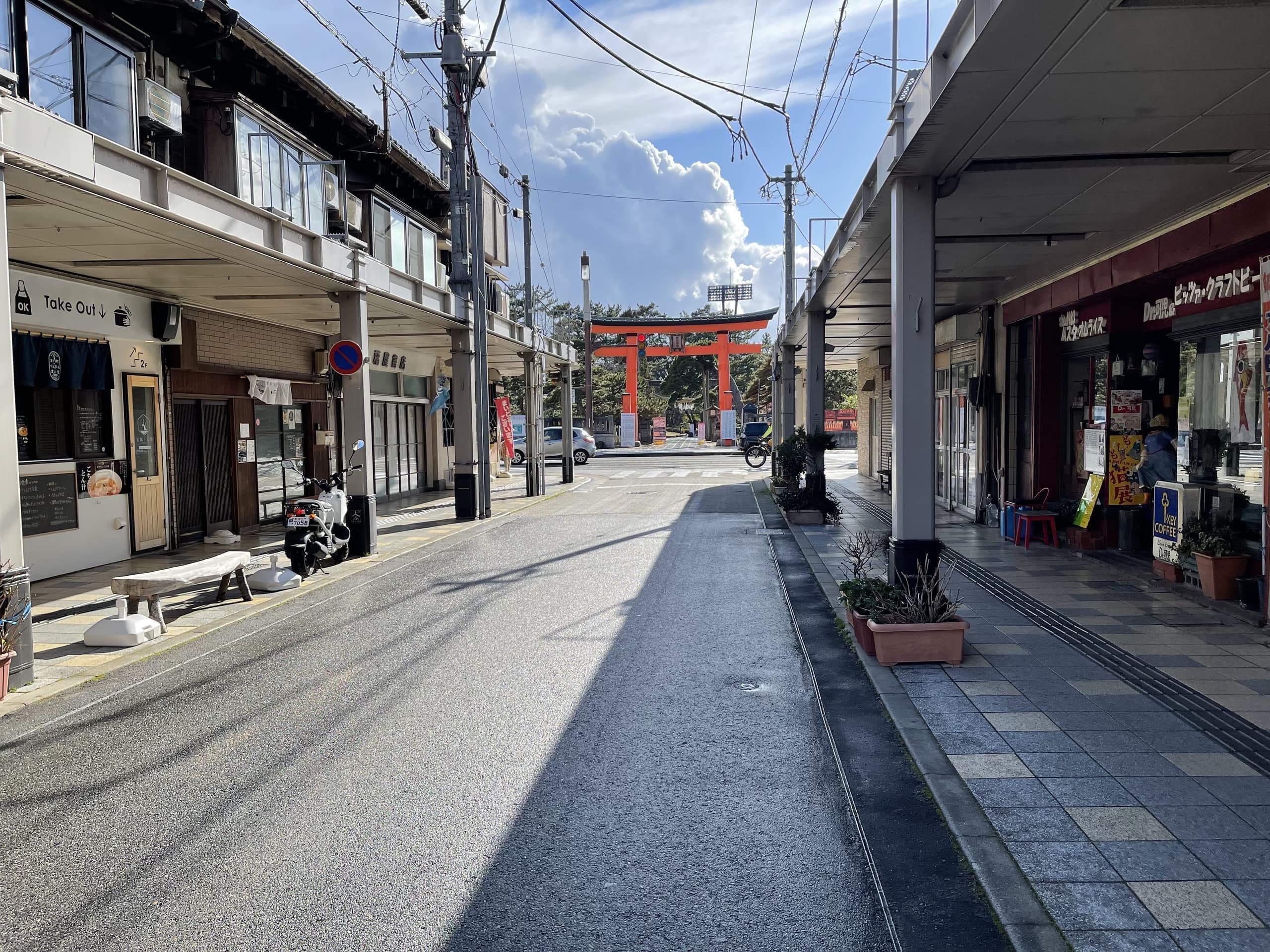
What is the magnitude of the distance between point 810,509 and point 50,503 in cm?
1101

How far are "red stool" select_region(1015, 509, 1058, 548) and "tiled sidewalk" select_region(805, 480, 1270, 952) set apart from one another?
4855mm

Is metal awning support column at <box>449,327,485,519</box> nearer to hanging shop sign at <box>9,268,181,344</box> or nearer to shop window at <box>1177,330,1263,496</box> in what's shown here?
hanging shop sign at <box>9,268,181,344</box>

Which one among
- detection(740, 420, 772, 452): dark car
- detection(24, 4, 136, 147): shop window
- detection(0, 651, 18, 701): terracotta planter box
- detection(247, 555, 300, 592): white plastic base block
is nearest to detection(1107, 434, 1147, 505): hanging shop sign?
detection(247, 555, 300, 592): white plastic base block

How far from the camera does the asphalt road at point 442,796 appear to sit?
3312 mm

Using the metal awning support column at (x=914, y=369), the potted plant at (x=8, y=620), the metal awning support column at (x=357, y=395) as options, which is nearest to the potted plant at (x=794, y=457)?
the metal awning support column at (x=357, y=395)

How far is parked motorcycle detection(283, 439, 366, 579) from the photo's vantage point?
10734mm

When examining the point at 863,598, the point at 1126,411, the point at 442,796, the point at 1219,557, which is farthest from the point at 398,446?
the point at 442,796

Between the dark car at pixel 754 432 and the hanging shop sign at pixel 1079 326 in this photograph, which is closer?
the hanging shop sign at pixel 1079 326

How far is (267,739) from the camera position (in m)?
5.29

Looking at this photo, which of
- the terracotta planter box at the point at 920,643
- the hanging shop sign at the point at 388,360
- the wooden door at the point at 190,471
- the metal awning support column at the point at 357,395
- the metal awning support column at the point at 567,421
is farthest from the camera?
the metal awning support column at the point at 567,421

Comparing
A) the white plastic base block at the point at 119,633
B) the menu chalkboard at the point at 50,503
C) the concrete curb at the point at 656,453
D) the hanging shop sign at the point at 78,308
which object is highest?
the hanging shop sign at the point at 78,308

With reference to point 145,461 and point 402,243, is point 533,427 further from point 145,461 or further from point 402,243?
point 145,461

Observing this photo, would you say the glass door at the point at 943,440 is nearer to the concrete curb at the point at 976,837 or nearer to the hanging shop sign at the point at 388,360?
the hanging shop sign at the point at 388,360

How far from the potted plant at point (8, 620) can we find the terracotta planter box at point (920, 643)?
19.3 feet
